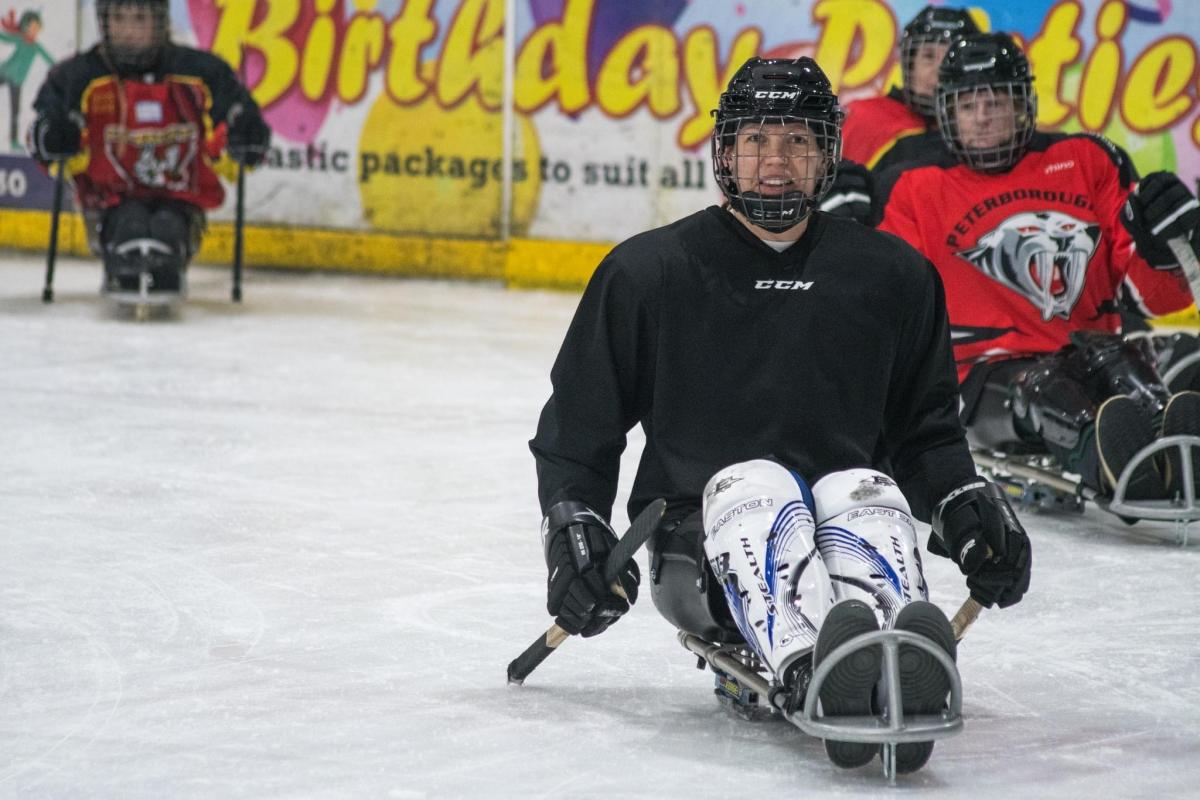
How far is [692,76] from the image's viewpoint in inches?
317

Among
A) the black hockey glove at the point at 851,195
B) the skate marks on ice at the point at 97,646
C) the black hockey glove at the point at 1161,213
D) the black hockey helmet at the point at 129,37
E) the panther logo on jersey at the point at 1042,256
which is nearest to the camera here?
the skate marks on ice at the point at 97,646

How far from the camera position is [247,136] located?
746cm

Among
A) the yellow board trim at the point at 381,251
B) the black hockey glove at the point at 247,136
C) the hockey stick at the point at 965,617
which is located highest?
the black hockey glove at the point at 247,136

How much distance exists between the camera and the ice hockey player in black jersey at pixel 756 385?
2400mm

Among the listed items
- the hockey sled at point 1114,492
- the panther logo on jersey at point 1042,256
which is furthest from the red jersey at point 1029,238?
the hockey sled at point 1114,492

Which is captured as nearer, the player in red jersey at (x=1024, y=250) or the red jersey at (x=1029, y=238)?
the player in red jersey at (x=1024, y=250)

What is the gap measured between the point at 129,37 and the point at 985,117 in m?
4.25

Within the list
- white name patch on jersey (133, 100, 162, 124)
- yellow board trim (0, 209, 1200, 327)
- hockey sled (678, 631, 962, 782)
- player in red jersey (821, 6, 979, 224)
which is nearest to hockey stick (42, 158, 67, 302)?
white name patch on jersey (133, 100, 162, 124)

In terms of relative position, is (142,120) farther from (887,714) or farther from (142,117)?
(887,714)

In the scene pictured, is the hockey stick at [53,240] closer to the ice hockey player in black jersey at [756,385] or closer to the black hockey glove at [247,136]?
the black hockey glove at [247,136]

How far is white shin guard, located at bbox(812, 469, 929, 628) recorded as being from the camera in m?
2.26

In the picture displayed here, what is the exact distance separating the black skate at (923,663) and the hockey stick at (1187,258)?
197 cm

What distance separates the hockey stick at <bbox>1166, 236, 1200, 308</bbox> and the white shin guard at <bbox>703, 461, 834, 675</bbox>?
1.82 m

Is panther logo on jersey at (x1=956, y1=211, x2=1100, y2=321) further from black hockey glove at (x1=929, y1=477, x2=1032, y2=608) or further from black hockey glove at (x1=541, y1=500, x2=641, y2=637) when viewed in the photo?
black hockey glove at (x1=541, y1=500, x2=641, y2=637)
